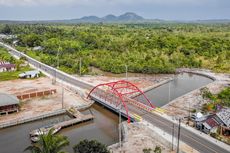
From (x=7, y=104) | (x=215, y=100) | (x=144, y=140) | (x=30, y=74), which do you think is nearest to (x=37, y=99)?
(x=7, y=104)

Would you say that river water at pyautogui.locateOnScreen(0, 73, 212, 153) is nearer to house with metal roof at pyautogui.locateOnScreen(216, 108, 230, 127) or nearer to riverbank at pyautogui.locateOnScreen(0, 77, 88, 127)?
riverbank at pyautogui.locateOnScreen(0, 77, 88, 127)

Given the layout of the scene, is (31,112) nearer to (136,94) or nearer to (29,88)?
(29,88)

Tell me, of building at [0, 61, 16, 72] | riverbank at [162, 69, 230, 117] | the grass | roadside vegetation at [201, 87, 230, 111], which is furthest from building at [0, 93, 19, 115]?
building at [0, 61, 16, 72]

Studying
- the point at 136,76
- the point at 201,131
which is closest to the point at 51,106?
the point at 201,131

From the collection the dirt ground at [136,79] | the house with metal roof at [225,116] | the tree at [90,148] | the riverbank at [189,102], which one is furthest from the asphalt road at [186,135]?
the dirt ground at [136,79]

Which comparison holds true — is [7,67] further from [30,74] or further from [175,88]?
[175,88]

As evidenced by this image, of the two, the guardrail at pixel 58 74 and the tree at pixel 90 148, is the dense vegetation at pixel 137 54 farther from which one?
the tree at pixel 90 148

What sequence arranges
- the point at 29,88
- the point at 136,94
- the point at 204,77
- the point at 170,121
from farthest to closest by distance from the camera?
1. the point at 204,77
2. the point at 29,88
3. the point at 136,94
4. the point at 170,121
